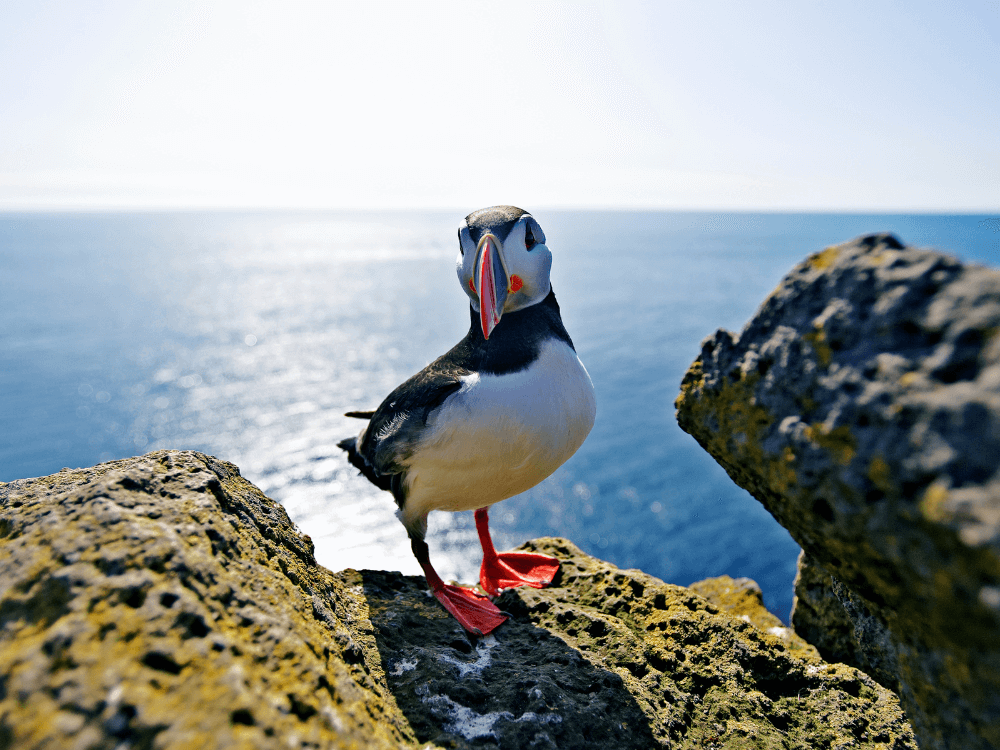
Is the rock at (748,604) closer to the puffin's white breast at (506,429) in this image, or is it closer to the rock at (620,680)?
the rock at (620,680)

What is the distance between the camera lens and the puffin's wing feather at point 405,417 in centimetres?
406

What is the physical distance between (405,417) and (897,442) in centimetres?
309

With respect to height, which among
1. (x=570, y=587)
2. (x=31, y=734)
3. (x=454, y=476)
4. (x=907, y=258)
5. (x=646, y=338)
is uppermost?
(x=907, y=258)

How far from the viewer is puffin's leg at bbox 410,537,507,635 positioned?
12.4 ft

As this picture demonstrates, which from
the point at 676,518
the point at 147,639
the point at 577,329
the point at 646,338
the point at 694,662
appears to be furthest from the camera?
the point at 577,329

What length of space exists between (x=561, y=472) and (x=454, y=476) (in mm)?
25369

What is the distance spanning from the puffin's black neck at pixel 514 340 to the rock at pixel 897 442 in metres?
1.70

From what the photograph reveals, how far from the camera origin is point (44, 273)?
90.9 metres

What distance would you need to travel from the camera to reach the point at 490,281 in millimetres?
3793

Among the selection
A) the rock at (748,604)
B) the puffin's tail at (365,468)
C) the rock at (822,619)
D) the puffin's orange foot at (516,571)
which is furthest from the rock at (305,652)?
the puffin's tail at (365,468)

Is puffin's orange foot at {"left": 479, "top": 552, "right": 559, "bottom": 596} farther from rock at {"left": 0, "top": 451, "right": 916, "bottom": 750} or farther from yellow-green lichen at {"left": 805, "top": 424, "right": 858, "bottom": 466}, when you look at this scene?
yellow-green lichen at {"left": 805, "top": 424, "right": 858, "bottom": 466}

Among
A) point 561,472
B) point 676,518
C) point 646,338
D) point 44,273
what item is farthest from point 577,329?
point 44,273

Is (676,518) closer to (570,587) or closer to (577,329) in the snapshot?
(570,587)

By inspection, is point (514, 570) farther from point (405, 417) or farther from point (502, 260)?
point (502, 260)
